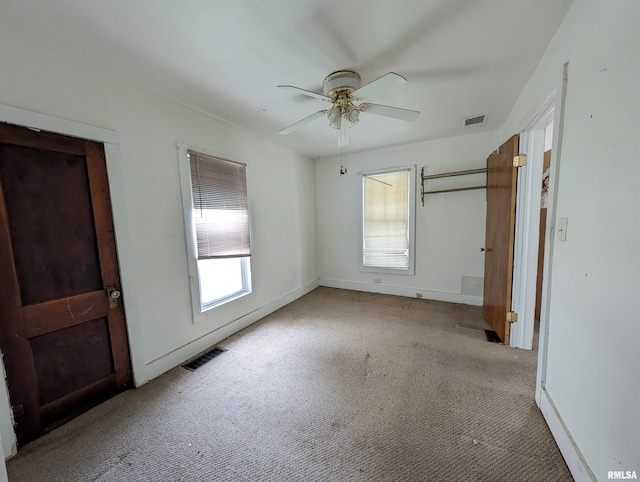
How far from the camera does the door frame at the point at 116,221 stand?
4.51 ft

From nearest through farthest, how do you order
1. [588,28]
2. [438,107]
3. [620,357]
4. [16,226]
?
[620,357] → [588,28] → [16,226] → [438,107]

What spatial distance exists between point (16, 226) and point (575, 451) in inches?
130

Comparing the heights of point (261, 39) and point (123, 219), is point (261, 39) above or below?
above

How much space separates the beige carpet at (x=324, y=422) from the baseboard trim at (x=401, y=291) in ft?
3.51

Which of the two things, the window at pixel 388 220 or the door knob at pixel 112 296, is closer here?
the door knob at pixel 112 296

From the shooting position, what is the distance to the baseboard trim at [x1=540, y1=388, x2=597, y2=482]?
43.8 inches

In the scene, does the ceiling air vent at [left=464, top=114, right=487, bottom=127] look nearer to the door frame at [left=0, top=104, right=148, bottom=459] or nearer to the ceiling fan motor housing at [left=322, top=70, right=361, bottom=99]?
the ceiling fan motor housing at [left=322, top=70, right=361, bottom=99]

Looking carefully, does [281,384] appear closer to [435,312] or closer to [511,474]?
[511,474]

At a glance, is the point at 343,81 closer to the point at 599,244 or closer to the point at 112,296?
the point at 599,244

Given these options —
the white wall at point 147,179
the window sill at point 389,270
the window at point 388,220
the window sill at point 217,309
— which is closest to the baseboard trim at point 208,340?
the white wall at point 147,179

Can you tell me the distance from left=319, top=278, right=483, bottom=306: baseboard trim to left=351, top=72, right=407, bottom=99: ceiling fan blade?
10.2ft

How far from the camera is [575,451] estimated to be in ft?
3.87

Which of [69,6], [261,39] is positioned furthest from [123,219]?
[261,39]

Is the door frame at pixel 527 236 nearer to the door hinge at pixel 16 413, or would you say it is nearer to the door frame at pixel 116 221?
the door frame at pixel 116 221
